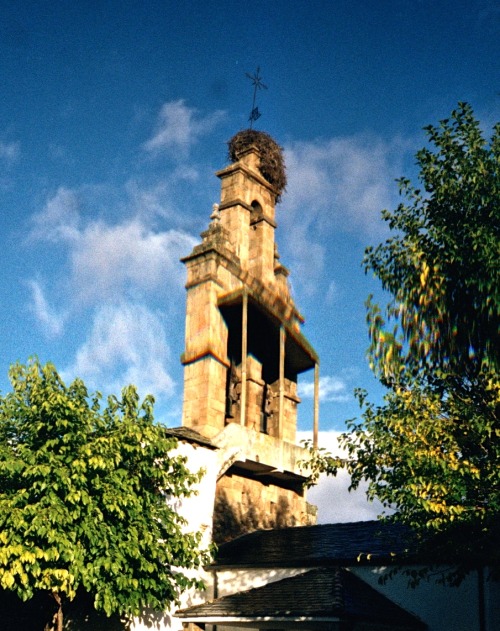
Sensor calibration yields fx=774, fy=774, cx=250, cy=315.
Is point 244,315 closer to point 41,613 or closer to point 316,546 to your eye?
point 316,546

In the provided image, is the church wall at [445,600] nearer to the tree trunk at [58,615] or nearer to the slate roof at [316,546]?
the slate roof at [316,546]

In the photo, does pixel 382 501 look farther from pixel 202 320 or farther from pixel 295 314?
pixel 295 314

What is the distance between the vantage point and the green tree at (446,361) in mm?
11930

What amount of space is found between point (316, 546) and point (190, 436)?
414 cm

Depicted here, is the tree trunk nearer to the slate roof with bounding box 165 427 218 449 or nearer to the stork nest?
the slate roof with bounding box 165 427 218 449

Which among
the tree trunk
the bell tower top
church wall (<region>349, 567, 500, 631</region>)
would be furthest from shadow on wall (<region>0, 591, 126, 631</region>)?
church wall (<region>349, 567, 500, 631</region>)

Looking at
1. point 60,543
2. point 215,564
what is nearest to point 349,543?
point 215,564

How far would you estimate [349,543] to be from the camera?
1848cm

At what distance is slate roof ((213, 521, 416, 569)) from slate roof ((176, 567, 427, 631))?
46cm

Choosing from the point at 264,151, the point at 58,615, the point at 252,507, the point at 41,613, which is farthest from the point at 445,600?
the point at 264,151

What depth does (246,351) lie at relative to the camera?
22.4 meters

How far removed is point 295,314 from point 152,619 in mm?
11053

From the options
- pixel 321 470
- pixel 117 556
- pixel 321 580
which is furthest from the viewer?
pixel 321 580

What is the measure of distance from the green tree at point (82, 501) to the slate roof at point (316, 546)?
2.34 meters
